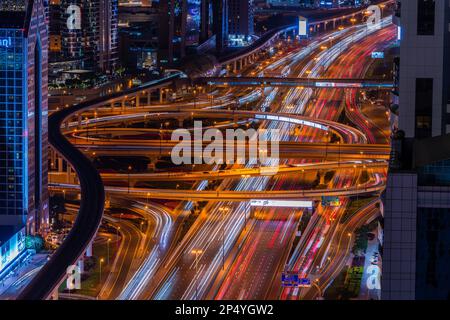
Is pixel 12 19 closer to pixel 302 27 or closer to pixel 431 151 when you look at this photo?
pixel 431 151

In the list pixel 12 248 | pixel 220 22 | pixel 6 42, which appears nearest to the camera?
pixel 12 248

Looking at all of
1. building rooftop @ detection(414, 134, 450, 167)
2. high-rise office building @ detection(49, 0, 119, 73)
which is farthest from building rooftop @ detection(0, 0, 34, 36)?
high-rise office building @ detection(49, 0, 119, 73)

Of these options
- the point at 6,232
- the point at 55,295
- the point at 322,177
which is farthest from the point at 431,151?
the point at 322,177

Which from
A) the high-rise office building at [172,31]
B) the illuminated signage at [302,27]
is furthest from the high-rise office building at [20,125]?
the illuminated signage at [302,27]

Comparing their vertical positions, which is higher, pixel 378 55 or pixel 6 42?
pixel 6 42

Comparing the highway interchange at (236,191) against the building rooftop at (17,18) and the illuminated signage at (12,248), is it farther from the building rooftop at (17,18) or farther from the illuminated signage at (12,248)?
the building rooftop at (17,18)

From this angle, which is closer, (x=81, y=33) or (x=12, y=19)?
(x=12, y=19)

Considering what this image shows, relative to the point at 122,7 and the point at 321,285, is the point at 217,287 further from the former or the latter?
the point at 122,7
